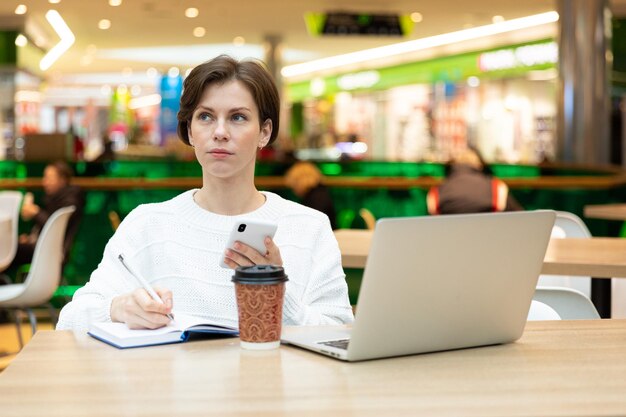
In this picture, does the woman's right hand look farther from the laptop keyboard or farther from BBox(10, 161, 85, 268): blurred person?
BBox(10, 161, 85, 268): blurred person

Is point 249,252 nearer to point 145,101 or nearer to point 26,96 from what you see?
point 26,96

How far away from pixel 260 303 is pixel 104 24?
14850 millimetres

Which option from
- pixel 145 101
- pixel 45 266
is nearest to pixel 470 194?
pixel 45 266

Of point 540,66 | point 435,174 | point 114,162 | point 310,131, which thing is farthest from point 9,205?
point 310,131

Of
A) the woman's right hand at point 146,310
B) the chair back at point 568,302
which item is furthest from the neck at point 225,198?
the chair back at point 568,302

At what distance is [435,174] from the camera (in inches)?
402

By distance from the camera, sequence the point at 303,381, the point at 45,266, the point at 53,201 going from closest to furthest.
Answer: the point at 303,381, the point at 45,266, the point at 53,201

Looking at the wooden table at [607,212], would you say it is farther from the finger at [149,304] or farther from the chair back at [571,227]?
the finger at [149,304]

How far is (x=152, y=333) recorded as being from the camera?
1887 millimetres

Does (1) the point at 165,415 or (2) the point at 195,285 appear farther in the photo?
(2) the point at 195,285

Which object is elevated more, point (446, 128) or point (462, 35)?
point (462, 35)

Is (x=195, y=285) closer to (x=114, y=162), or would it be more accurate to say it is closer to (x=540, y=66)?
(x=114, y=162)

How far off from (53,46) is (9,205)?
12.6m

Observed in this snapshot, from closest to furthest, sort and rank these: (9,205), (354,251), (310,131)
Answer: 1. (354,251)
2. (9,205)
3. (310,131)
